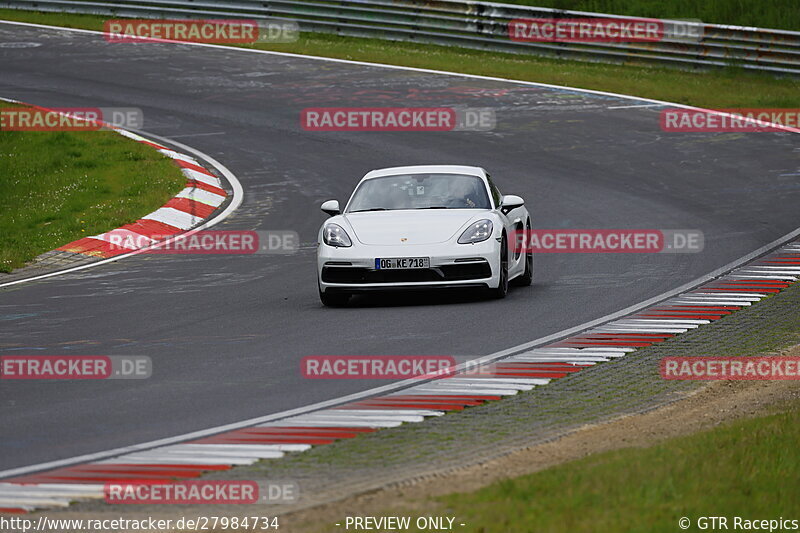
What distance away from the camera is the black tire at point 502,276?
43.3 feet

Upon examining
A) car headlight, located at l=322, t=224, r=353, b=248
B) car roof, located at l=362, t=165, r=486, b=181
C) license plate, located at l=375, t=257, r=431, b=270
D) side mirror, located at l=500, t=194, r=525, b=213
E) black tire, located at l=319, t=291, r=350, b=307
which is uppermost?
car roof, located at l=362, t=165, r=486, b=181

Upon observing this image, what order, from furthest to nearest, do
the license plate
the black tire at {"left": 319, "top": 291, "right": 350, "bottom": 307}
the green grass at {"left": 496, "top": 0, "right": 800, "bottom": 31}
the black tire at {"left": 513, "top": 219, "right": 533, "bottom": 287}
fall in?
the green grass at {"left": 496, "top": 0, "right": 800, "bottom": 31} < the black tire at {"left": 513, "top": 219, "right": 533, "bottom": 287} < the black tire at {"left": 319, "top": 291, "right": 350, "bottom": 307} < the license plate

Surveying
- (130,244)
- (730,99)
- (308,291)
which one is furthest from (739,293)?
(730,99)

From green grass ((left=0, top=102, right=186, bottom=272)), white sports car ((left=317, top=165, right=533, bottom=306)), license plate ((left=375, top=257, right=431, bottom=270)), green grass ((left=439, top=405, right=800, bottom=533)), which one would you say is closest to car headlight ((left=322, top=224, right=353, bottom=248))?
white sports car ((left=317, top=165, right=533, bottom=306))

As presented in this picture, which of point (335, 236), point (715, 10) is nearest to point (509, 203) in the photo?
point (335, 236)

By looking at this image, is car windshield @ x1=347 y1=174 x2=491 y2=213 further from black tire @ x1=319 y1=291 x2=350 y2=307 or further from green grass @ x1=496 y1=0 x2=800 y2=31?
green grass @ x1=496 y1=0 x2=800 y2=31

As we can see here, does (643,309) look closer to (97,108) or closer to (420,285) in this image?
(420,285)

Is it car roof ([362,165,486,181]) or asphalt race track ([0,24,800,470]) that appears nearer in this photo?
asphalt race track ([0,24,800,470])

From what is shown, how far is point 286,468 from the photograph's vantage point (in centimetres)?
718

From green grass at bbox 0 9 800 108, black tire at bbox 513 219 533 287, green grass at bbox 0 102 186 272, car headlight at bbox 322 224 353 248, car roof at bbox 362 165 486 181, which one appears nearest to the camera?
car headlight at bbox 322 224 353 248

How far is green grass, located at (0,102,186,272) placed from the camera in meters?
18.2

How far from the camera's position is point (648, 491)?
6266mm

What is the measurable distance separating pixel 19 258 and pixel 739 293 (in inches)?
348

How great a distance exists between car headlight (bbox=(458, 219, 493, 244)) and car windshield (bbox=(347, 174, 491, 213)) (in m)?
0.63
